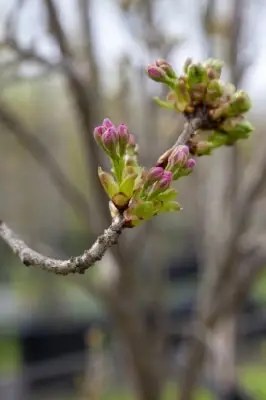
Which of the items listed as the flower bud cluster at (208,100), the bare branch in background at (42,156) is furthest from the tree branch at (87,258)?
the bare branch in background at (42,156)

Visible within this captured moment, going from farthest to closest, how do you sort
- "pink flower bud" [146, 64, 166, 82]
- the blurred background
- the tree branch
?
1. the blurred background
2. "pink flower bud" [146, 64, 166, 82]
3. the tree branch

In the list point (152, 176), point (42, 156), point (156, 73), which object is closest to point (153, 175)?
point (152, 176)

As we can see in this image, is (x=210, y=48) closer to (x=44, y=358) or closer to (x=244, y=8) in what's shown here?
(x=244, y=8)

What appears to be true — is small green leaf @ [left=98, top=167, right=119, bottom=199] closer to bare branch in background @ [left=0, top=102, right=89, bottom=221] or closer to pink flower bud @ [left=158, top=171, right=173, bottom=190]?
pink flower bud @ [left=158, top=171, right=173, bottom=190]

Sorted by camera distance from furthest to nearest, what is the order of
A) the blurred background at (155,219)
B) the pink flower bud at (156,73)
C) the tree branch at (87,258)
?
1. the blurred background at (155,219)
2. the pink flower bud at (156,73)
3. the tree branch at (87,258)

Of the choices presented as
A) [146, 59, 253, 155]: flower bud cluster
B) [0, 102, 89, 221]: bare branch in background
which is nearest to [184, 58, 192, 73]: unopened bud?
[146, 59, 253, 155]: flower bud cluster

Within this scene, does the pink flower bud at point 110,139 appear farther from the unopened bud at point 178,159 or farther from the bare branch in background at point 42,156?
the bare branch in background at point 42,156

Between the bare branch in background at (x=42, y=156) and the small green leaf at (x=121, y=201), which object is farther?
the bare branch in background at (x=42, y=156)

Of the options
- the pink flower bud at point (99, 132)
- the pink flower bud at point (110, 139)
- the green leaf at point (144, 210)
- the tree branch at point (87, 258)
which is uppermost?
the pink flower bud at point (99, 132)

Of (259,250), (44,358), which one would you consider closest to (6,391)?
(44,358)

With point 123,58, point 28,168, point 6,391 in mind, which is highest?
point 28,168

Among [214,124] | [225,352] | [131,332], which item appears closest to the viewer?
[214,124]
